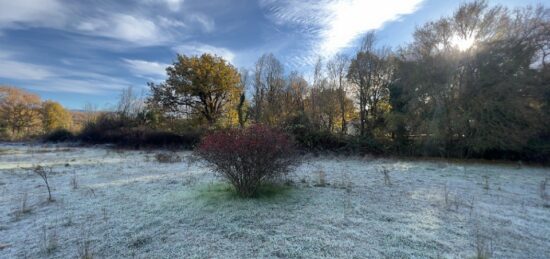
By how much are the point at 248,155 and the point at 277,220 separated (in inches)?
45.2

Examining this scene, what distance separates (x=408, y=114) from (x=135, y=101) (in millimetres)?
23548

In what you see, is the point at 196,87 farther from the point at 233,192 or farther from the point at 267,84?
the point at 233,192

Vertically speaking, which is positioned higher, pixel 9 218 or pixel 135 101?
pixel 135 101

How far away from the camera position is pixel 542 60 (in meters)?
9.55

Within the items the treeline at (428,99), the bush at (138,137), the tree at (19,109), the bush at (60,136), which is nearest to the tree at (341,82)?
the treeline at (428,99)

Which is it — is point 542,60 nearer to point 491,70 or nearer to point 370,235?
point 491,70

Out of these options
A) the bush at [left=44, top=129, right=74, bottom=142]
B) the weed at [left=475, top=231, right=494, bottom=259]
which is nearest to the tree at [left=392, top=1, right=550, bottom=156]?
the weed at [left=475, top=231, right=494, bottom=259]

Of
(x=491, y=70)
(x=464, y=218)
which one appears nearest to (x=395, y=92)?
(x=491, y=70)

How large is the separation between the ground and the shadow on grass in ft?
0.12

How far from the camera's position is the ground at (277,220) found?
2.60 metres

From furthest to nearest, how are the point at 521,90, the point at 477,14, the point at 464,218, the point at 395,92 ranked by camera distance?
the point at 395,92
the point at 477,14
the point at 521,90
the point at 464,218

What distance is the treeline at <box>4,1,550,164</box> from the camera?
30.6 ft

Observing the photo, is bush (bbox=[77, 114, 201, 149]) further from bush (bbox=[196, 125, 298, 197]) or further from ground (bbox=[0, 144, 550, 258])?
bush (bbox=[196, 125, 298, 197])

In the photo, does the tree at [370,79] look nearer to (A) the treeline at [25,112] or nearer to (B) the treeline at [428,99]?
(B) the treeline at [428,99]
